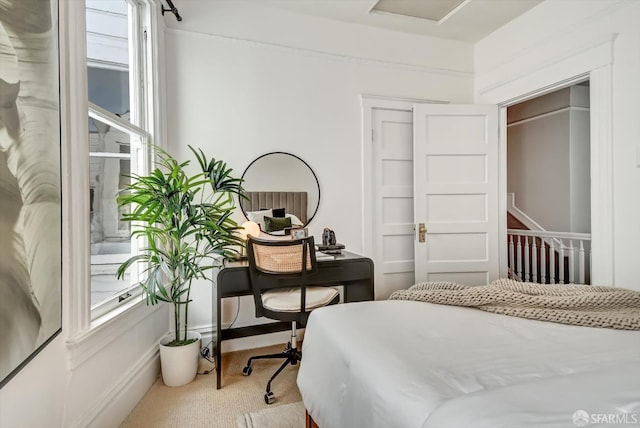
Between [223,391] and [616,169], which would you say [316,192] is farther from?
[616,169]

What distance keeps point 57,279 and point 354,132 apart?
7.96 feet

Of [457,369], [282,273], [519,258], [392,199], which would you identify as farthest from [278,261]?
[519,258]

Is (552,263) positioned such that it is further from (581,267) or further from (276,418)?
(276,418)

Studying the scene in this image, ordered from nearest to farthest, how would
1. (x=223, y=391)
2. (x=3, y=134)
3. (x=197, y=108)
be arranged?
(x=3, y=134) → (x=223, y=391) → (x=197, y=108)

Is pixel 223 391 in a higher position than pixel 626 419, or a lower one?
lower

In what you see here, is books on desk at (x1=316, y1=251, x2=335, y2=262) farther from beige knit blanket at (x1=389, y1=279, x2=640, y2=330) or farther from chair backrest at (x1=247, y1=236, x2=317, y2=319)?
beige knit blanket at (x1=389, y1=279, x2=640, y2=330)

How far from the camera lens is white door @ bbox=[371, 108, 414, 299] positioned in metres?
3.06

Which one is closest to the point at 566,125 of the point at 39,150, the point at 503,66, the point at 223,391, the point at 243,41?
the point at 503,66

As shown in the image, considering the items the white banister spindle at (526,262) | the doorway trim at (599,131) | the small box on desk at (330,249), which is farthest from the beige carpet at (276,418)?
the white banister spindle at (526,262)

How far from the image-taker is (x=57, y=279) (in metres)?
1.23

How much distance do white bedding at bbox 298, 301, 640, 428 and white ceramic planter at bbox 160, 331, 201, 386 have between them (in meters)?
1.07

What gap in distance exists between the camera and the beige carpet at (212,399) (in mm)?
1736

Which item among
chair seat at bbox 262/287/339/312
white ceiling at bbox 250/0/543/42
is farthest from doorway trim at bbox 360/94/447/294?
chair seat at bbox 262/287/339/312

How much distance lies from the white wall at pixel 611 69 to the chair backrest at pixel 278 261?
2129mm
